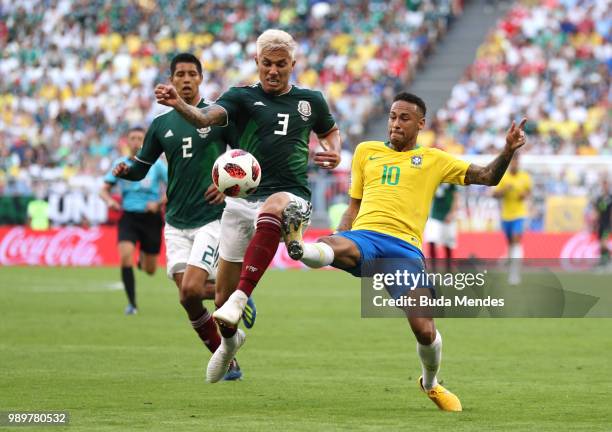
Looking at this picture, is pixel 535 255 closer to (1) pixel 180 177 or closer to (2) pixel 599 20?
(2) pixel 599 20

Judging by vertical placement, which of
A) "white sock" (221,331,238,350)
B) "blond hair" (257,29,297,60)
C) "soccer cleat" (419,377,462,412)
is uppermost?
"blond hair" (257,29,297,60)

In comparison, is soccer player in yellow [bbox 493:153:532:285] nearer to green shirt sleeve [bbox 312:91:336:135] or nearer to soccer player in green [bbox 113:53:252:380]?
soccer player in green [bbox 113:53:252:380]

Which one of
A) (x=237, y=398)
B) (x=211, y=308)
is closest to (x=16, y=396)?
(x=237, y=398)

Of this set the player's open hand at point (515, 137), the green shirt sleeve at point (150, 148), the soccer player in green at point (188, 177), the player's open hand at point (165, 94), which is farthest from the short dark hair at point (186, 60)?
the player's open hand at point (515, 137)

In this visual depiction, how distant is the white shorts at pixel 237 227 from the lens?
1023 centimetres

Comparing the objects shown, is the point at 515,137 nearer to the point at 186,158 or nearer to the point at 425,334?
the point at 425,334

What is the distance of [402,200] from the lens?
31.2ft

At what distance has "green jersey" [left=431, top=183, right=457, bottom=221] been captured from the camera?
23.3m

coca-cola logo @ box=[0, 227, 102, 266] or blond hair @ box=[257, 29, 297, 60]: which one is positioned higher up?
blond hair @ box=[257, 29, 297, 60]

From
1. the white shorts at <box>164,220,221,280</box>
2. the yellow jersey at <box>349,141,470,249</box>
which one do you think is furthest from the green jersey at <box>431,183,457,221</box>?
the yellow jersey at <box>349,141,470,249</box>

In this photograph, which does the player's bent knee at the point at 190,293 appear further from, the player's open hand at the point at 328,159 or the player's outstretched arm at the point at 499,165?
the player's outstretched arm at the point at 499,165

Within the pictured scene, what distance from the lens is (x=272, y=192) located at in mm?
10094

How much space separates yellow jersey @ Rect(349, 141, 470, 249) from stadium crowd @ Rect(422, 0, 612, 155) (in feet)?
81.4

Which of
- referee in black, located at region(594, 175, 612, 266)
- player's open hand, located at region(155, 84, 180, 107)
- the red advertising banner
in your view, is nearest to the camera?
→ player's open hand, located at region(155, 84, 180, 107)
